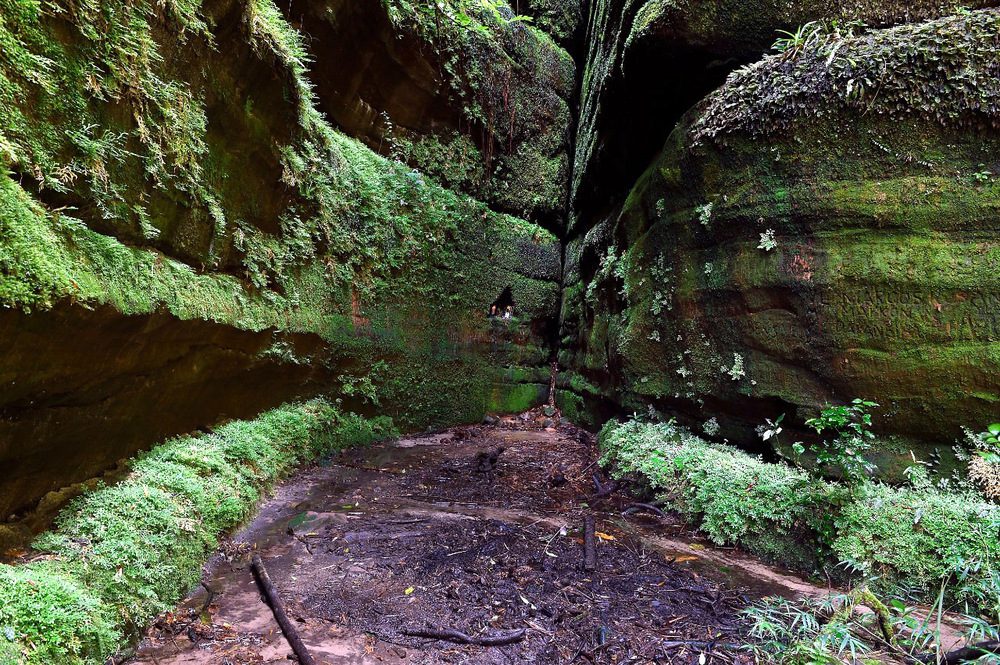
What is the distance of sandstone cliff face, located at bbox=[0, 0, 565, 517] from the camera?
2.89 m

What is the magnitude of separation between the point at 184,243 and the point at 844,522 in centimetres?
666

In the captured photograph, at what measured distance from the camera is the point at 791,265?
555cm

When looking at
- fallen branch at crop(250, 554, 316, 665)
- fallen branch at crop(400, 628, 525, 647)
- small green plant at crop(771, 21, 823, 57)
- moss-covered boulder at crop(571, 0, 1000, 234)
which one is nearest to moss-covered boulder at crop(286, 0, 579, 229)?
moss-covered boulder at crop(571, 0, 1000, 234)

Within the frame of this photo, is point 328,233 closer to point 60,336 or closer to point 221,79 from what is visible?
point 221,79

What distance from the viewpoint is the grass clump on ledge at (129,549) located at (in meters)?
2.41

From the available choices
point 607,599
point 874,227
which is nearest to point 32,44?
point 607,599

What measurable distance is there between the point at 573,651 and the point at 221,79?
6.04 metres

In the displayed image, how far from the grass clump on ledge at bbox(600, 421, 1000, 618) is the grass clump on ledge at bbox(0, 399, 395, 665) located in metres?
4.73

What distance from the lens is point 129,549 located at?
3.21 m

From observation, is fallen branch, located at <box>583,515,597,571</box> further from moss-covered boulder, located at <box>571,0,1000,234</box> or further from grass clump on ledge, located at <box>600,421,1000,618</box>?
moss-covered boulder, located at <box>571,0,1000,234</box>

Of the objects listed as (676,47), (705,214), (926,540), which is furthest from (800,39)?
(926,540)

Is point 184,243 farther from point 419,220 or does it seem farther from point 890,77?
point 890,77

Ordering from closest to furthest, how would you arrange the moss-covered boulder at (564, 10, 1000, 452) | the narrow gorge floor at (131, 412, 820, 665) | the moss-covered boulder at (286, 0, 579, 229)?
the narrow gorge floor at (131, 412, 820, 665)
the moss-covered boulder at (564, 10, 1000, 452)
the moss-covered boulder at (286, 0, 579, 229)

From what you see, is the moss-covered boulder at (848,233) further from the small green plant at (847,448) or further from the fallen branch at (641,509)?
the fallen branch at (641,509)
